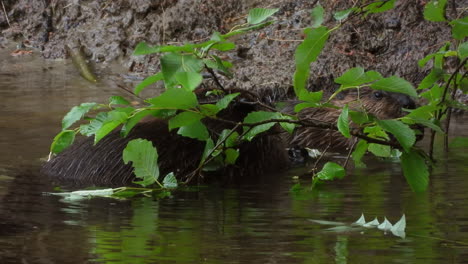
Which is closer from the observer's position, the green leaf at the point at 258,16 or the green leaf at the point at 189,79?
the green leaf at the point at 189,79

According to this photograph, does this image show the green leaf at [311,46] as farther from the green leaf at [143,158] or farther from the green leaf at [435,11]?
the green leaf at [143,158]

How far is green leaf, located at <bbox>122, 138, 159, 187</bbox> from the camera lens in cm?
367

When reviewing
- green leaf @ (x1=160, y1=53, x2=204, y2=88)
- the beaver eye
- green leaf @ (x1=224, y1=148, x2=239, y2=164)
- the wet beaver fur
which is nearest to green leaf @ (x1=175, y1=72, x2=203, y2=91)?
green leaf @ (x1=160, y1=53, x2=204, y2=88)

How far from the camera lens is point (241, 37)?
9.21 meters

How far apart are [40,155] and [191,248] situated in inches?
100.0

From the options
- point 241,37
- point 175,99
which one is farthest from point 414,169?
point 241,37

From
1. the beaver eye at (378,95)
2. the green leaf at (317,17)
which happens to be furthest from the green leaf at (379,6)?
the beaver eye at (378,95)

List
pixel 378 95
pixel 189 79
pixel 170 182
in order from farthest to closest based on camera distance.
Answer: pixel 378 95
pixel 170 182
pixel 189 79

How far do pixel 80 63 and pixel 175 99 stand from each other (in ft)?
21.3

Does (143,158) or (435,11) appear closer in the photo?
(435,11)

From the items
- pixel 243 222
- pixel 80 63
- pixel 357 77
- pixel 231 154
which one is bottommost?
pixel 243 222

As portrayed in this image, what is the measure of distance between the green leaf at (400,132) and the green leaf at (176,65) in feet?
1.99

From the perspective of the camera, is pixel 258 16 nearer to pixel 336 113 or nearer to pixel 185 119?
pixel 185 119

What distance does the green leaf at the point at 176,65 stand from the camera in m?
2.89
